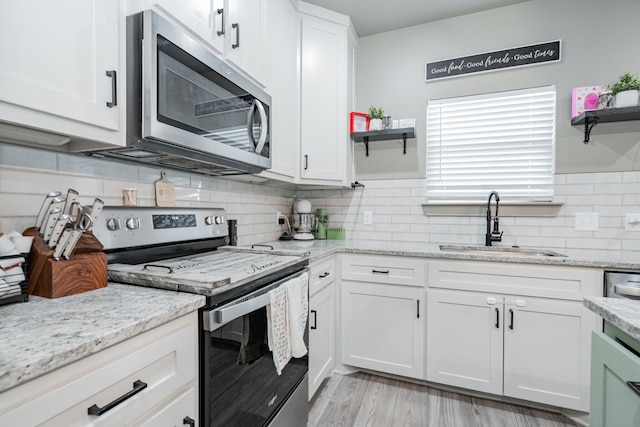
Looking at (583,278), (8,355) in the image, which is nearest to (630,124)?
(583,278)

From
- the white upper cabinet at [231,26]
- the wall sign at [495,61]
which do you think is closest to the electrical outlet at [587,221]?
the wall sign at [495,61]

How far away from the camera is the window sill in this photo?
2158 millimetres

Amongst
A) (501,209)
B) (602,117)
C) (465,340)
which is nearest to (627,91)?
(602,117)

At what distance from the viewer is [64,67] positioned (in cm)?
84

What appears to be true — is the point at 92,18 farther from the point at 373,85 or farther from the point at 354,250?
the point at 373,85

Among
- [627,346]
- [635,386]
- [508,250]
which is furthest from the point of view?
[508,250]

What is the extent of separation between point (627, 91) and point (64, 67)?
2765 mm

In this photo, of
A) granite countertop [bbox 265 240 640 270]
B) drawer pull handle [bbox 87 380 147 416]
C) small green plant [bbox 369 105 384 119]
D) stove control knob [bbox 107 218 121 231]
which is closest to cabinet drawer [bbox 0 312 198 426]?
drawer pull handle [bbox 87 380 147 416]

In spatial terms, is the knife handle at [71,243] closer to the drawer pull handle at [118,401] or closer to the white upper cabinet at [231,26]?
the drawer pull handle at [118,401]

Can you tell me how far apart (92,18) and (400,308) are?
2.00 meters

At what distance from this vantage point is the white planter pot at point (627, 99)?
1.84m

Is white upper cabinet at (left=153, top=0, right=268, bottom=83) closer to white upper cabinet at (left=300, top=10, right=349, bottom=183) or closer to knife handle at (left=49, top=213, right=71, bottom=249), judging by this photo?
white upper cabinet at (left=300, top=10, right=349, bottom=183)

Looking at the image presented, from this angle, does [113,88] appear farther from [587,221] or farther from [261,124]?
[587,221]

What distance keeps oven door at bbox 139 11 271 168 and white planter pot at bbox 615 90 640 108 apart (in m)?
2.12
